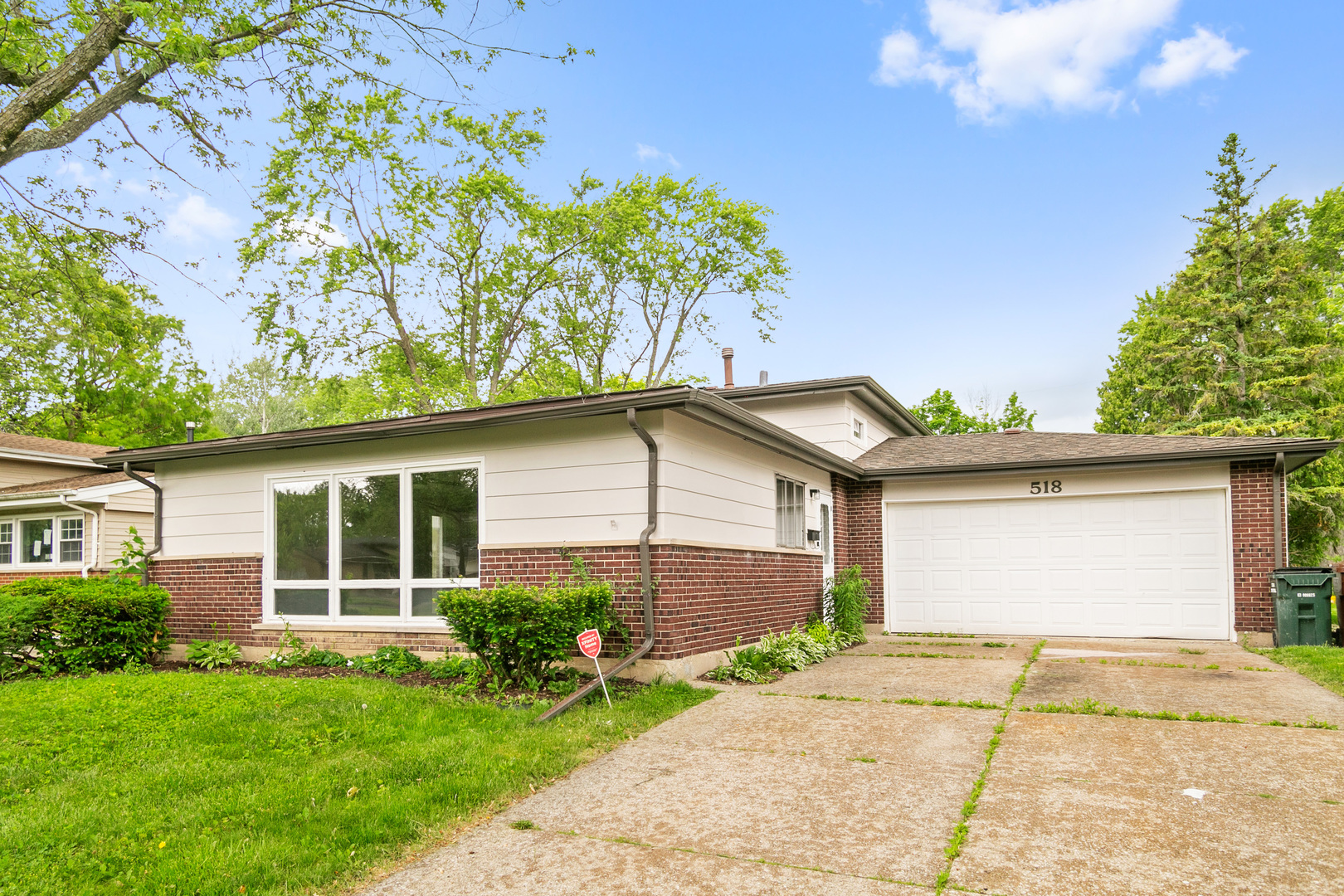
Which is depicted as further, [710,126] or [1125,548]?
[710,126]

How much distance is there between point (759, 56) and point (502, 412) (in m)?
10.5

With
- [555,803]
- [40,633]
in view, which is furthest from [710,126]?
[555,803]

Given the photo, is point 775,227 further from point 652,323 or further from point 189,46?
point 189,46

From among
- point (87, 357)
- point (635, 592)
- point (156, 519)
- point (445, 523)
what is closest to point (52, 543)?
point (87, 357)

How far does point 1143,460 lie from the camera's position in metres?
10.8

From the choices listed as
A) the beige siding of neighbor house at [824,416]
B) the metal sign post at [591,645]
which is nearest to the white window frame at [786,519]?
the beige siding of neighbor house at [824,416]

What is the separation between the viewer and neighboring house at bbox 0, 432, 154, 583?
16.6m

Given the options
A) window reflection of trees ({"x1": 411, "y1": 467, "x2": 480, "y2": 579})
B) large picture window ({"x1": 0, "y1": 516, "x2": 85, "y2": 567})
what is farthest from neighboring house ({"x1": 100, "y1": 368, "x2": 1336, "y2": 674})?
large picture window ({"x1": 0, "y1": 516, "x2": 85, "y2": 567})

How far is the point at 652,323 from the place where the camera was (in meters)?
26.8

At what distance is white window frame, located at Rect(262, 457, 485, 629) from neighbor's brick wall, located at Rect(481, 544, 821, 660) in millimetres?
731

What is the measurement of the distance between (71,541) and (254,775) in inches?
638

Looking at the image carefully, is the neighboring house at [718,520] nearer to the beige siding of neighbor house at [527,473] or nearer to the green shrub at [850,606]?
the beige siding of neighbor house at [527,473]

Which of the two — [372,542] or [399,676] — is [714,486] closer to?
[399,676]

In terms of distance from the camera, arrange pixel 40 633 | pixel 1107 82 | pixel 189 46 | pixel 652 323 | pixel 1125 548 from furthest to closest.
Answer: pixel 652 323, pixel 1107 82, pixel 1125 548, pixel 40 633, pixel 189 46
